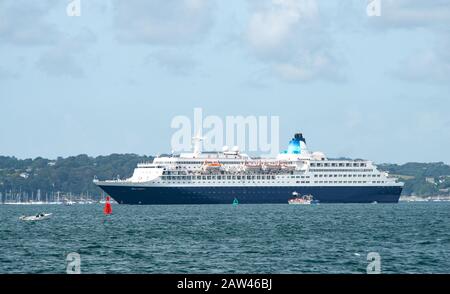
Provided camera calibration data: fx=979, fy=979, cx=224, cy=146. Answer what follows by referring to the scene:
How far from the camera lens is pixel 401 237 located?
54281 mm

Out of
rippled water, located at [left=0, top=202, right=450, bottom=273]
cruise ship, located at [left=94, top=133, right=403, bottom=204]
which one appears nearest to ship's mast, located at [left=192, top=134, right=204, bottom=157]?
cruise ship, located at [left=94, top=133, right=403, bottom=204]

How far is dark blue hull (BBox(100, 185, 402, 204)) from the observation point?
13388cm

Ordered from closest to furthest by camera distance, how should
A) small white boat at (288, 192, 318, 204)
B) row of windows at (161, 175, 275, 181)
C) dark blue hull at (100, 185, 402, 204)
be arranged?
1. dark blue hull at (100, 185, 402, 204)
2. row of windows at (161, 175, 275, 181)
3. small white boat at (288, 192, 318, 204)

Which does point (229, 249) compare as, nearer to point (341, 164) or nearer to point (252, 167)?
point (252, 167)

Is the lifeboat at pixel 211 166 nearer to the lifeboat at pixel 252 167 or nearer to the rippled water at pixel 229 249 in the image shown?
the lifeboat at pixel 252 167

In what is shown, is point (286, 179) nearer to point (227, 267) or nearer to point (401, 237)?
point (401, 237)

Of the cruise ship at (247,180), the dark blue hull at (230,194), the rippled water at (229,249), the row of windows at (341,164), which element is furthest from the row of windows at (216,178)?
the rippled water at (229,249)

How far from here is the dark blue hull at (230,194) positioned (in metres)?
134

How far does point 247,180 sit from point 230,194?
4.45m

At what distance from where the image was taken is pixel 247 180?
139 m

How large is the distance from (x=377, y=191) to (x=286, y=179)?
14.2 m

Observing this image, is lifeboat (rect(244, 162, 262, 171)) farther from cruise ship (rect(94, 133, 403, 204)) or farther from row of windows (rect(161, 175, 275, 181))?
row of windows (rect(161, 175, 275, 181))

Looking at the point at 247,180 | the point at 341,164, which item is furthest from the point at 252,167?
the point at 341,164
